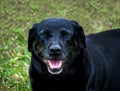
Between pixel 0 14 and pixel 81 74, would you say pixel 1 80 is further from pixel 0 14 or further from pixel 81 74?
pixel 0 14

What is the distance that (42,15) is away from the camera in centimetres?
931

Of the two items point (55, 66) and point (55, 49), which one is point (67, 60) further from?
point (55, 49)

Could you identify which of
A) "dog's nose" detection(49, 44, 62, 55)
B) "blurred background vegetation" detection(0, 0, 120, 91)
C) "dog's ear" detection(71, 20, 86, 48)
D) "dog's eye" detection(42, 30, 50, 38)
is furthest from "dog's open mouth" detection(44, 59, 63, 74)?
"blurred background vegetation" detection(0, 0, 120, 91)

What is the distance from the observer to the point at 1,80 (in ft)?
23.4

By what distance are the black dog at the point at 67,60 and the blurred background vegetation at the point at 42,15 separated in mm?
2312

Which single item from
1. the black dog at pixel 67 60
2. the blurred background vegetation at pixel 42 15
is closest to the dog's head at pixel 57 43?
the black dog at pixel 67 60

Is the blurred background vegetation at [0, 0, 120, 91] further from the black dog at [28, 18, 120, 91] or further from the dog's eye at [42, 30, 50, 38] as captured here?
the dog's eye at [42, 30, 50, 38]

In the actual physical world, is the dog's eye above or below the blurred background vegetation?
above

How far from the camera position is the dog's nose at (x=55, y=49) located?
17.0 feet

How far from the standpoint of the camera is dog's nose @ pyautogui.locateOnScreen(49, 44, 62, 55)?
17.0 ft

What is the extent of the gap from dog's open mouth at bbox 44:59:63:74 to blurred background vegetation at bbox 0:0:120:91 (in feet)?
9.09

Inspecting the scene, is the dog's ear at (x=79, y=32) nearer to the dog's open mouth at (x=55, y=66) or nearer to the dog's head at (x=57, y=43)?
the dog's head at (x=57, y=43)

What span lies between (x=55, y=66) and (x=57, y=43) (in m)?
0.26

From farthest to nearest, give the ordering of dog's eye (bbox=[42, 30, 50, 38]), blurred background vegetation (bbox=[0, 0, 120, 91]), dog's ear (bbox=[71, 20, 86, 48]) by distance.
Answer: blurred background vegetation (bbox=[0, 0, 120, 91]), dog's ear (bbox=[71, 20, 86, 48]), dog's eye (bbox=[42, 30, 50, 38])
